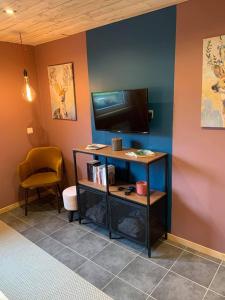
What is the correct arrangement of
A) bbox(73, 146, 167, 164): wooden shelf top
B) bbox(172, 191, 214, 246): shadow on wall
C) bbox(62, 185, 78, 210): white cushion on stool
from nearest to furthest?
bbox(73, 146, 167, 164): wooden shelf top → bbox(172, 191, 214, 246): shadow on wall → bbox(62, 185, 78, 210): white cushion on stool

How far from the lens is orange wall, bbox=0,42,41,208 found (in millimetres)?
3180

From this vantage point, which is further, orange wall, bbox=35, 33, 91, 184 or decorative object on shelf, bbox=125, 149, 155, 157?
orange wall, bbox=35, 33, 91, 184

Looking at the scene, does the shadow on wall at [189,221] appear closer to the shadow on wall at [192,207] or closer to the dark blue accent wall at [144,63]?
the shadow on wall at [192,207]

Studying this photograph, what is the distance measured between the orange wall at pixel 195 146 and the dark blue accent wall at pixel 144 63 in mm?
96

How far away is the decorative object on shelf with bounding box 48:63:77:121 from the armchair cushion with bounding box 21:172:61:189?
85 cm

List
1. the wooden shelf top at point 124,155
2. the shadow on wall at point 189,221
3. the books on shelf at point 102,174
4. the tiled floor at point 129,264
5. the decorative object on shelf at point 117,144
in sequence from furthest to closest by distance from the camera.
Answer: the books on shelf at point 102,174 < the decorative object on shelf at point 117,144 < the shadow on wall at point 189,221 < the wooden shelf top at point 124,155 < the tiled floor at point 129,264

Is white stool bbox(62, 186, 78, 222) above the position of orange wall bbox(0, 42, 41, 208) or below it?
below

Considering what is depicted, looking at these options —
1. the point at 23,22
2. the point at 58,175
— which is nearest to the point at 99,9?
the point at 23,22

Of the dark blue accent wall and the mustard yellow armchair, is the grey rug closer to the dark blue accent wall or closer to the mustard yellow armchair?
the mustard yellow armchair

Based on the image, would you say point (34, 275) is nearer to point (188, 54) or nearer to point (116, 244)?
point (116, 244)

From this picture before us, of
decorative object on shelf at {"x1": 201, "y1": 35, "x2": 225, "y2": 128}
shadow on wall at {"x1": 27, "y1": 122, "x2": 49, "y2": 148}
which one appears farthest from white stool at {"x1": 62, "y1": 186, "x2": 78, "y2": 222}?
decorative object on shelf at {"x1": 201, "y1": 35, "x2": 225, "y2": 128}

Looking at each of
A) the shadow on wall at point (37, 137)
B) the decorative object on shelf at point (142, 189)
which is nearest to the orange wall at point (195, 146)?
the decorative object on shelf at point (142, 189)

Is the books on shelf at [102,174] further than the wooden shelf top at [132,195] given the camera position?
Yes

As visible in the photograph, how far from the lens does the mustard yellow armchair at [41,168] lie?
318 cm
